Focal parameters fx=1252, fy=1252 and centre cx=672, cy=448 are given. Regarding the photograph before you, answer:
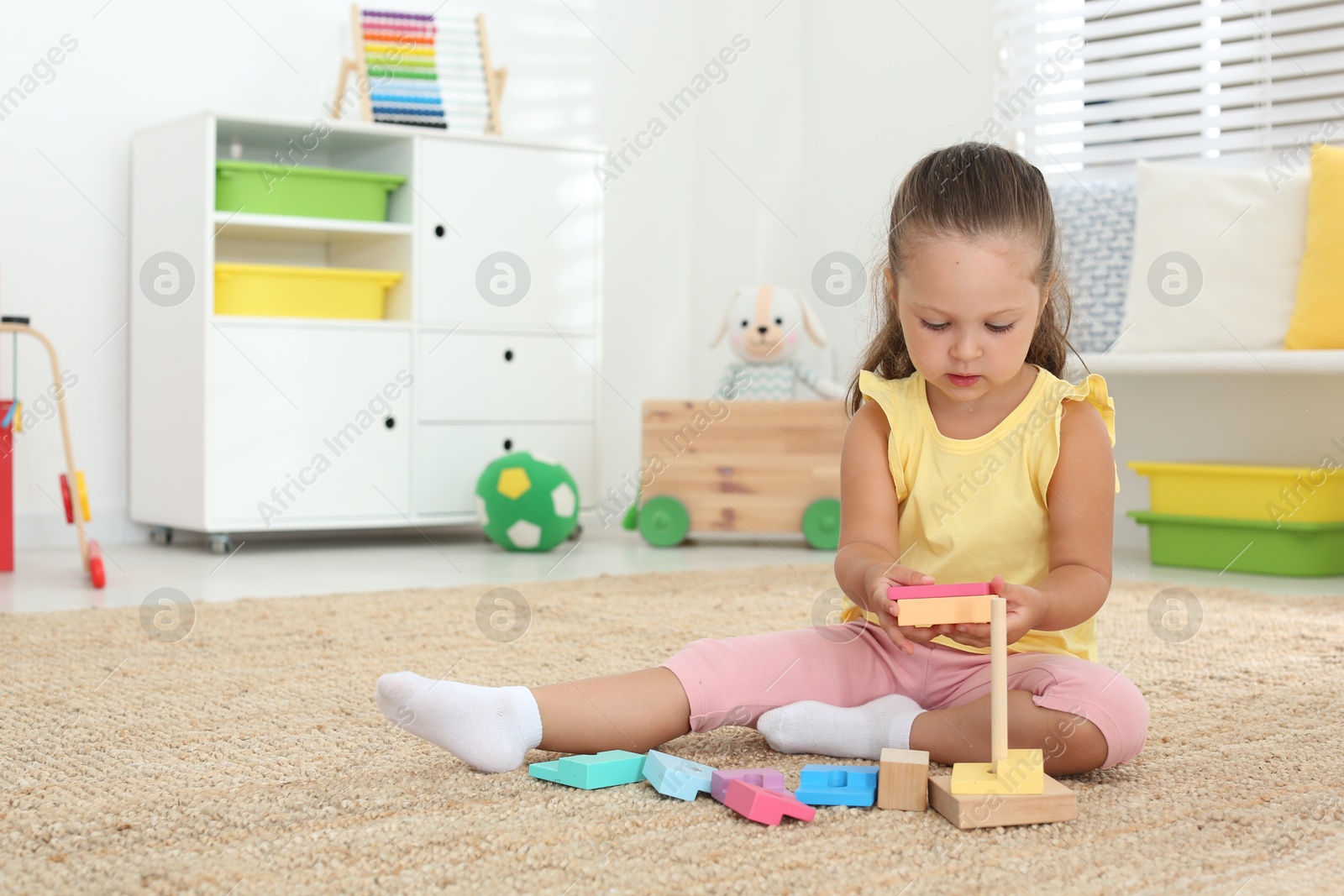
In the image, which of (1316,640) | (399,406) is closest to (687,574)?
(399,406)

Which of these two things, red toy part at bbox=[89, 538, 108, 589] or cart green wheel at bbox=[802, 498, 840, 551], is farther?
cart green wheel at bbox=[802, 498, 840, 551]

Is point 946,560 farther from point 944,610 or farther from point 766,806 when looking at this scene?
point 766,806

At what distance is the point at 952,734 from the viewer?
90 cm

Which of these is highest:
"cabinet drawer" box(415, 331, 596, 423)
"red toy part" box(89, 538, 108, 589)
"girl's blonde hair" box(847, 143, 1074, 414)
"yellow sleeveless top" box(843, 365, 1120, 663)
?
"girl's blonde hair" box(847, 143, 1074, 414)

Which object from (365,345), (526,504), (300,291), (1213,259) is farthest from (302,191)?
(1213,259)

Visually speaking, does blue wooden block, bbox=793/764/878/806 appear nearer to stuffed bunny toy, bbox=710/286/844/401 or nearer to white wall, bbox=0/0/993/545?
stuffed bunny toy, bbox=710/286/844/401

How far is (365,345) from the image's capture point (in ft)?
8.08

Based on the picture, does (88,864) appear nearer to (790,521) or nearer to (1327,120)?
(790,521)

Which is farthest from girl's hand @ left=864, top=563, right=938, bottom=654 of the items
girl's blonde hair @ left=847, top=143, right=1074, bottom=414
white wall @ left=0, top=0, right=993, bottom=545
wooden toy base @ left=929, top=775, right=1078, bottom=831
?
white wall @ left=0, top=0, right=993, bottom=545

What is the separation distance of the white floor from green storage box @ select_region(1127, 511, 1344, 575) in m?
0.03

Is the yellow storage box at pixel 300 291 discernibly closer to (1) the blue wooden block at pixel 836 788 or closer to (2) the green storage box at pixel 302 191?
(2) the green storage box at pixel 302 191

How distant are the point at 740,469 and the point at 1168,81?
1234mm

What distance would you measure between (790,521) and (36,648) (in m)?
1.48

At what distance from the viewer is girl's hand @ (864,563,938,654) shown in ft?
2.75
